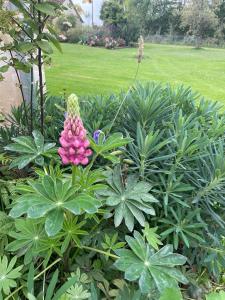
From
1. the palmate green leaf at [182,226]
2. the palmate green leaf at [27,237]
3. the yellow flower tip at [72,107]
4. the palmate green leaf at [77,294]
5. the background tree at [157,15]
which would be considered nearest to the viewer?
the yellow flower tip at [72,107]

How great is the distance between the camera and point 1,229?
158cm

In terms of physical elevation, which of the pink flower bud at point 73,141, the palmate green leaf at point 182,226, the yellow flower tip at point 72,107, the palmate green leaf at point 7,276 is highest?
the yellow flower tip at point 72,107

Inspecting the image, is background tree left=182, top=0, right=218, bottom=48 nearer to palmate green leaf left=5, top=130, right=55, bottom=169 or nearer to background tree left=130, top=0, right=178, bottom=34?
background tree left=130, top=0, right=178, bottom=34

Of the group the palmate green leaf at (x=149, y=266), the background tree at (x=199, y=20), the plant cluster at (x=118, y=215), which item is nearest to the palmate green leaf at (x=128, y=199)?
the plant cluster at (x=118, y=215)

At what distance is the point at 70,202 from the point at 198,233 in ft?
2.68

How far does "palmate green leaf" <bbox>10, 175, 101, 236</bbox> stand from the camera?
119 cm

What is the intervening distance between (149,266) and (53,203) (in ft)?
1.42

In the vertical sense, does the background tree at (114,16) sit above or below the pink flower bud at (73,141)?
below

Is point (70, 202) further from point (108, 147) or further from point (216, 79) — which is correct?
point (216, 79)

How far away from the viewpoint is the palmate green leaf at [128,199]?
1503mm

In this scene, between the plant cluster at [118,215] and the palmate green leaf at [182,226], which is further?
the palmate green leaf at [182,226]

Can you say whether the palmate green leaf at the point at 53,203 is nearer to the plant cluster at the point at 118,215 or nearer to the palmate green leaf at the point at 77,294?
the plant cluster at the point at 118,215

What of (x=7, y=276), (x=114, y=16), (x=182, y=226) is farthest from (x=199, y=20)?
(x=7, y=276)

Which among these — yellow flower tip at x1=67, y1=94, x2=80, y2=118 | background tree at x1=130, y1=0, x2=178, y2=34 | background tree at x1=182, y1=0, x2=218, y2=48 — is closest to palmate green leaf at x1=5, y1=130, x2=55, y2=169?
yellow flower tip at x1=67, y1=94, x2=80, y2=118
